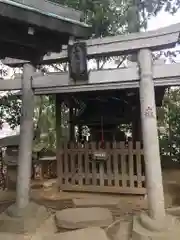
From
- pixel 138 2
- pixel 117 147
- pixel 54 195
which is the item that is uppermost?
pixel 138 2

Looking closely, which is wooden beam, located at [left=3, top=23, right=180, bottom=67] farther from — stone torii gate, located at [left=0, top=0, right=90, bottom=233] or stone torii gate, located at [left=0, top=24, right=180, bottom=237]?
stone torii gate, located at [left=0, top=0, right=90, bottom=233]

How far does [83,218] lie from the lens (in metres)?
5.24

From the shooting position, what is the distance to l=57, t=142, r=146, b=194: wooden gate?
7195mm

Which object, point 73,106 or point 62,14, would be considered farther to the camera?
point 73,106

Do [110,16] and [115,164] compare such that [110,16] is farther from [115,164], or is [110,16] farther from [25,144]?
[25,144]

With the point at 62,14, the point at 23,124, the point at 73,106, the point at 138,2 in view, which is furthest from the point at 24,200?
the point at 138,2

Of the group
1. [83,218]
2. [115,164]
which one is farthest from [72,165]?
[83,218]

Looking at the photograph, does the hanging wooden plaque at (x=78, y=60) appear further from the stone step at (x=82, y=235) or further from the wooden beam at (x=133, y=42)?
the stone step at (x=82, y=235)

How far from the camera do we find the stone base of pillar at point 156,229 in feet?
14.1

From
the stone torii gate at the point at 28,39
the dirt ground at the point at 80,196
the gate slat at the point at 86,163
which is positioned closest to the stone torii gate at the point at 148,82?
the stone torii gate at the point at 28,39

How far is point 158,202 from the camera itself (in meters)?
4.57

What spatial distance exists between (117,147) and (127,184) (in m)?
0.95

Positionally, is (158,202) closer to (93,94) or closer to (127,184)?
(127,184)

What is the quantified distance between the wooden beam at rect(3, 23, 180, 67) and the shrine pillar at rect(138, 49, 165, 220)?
0.14m
